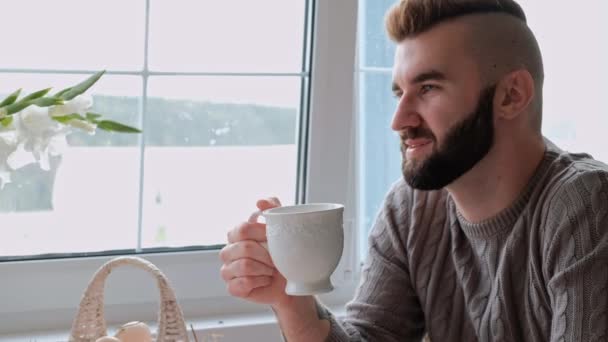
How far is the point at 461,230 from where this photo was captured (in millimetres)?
1740

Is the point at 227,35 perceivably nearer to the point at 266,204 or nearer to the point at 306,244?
the point at 266,204

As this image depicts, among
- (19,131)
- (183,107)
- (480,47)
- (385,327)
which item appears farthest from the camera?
(183,107)

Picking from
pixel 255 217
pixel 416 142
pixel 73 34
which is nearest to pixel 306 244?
pixel 255 217

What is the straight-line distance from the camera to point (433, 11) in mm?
1631

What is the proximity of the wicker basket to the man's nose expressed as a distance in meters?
0.52

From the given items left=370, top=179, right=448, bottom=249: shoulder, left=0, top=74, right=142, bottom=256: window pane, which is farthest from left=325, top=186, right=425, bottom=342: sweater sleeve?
left=0, top=74, right=142, bottom=256: window pane

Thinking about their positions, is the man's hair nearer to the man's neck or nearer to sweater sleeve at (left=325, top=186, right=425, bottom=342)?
the man's neck

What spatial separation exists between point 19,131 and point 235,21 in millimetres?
800

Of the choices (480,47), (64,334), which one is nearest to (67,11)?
(64,334)

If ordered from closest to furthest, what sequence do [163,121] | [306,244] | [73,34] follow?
[306,244] < [73,34] < [163,121]

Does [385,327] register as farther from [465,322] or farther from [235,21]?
[235,21]

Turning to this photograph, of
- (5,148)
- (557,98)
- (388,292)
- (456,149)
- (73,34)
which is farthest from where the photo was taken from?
(557,98)

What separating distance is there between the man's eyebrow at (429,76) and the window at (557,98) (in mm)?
648

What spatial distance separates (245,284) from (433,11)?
624mm
